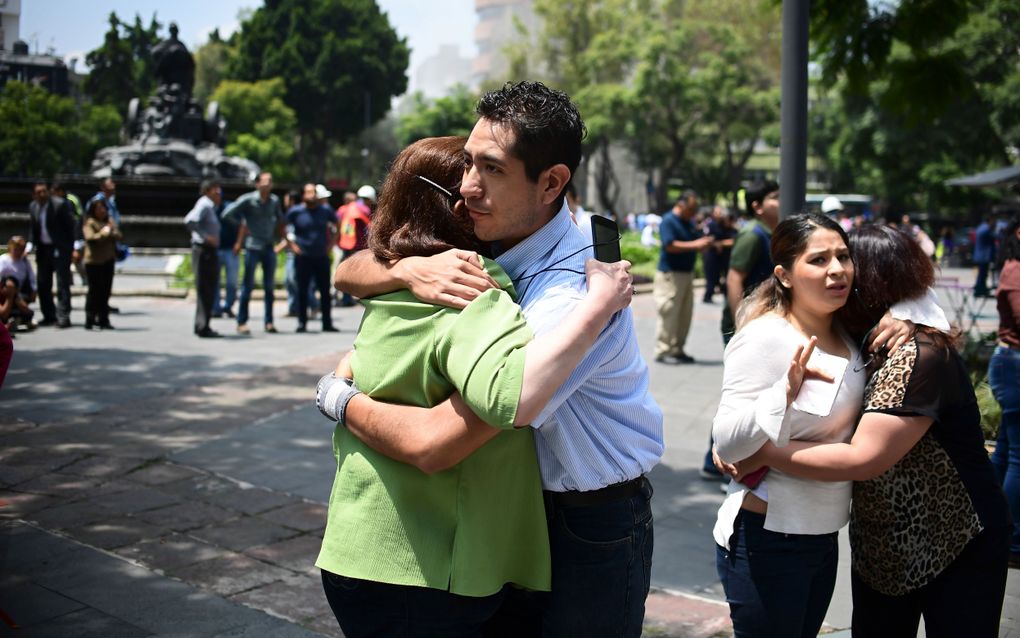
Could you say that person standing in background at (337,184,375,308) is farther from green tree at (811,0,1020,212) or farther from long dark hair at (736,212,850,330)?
long dark hair at (736,212,850,330)

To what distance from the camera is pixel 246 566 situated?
4746 mm

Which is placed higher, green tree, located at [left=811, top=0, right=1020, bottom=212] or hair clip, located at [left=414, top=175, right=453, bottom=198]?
green tree, located at [left=811, top=0, right=1020, bottom=212]

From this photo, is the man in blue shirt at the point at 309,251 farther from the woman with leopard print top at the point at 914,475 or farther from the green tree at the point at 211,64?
the green tree at the point at 211,64

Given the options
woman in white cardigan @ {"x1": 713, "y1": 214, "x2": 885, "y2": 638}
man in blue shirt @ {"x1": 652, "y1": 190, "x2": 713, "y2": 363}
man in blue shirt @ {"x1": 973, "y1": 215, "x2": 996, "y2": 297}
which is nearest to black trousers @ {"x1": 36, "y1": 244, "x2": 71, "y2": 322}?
man in blue shirt @ {"x1": 652, "y1": 190, "x2": 713, "y2": 363}

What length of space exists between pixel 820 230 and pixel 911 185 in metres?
46.4

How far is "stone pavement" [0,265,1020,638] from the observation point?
4.25 meters

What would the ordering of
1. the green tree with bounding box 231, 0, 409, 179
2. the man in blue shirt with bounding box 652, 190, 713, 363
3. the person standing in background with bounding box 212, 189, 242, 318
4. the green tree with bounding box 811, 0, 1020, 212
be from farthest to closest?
1. the green tree with bounding box 231, 0, 409, 179
2. the person standing in background with bounding box 212, 189, 242, 318
3. the man in blue shirt with bounding box 652, 190, 713, 363
4. the green tree with bounding box 811, 0, 1020, 212

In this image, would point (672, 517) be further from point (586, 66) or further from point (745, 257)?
point (586, 66)

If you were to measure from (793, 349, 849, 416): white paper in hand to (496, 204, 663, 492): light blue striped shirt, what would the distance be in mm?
649

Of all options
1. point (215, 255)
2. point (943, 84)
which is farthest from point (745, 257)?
point (215, 255)

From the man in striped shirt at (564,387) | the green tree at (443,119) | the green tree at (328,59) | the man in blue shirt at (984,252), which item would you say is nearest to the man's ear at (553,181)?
the man in striped shirt at (564,387)

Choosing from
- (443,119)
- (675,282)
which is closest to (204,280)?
(675,282)

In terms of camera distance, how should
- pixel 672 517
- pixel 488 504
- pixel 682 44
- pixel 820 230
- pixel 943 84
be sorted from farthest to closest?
pixel 682 44 → pixel 943 84 → pixel 672 517 → pixel 820 230 → pixel 488 504

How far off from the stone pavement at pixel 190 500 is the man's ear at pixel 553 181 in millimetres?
2572
